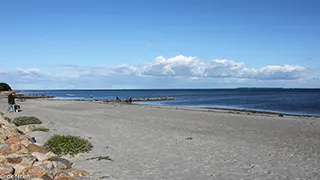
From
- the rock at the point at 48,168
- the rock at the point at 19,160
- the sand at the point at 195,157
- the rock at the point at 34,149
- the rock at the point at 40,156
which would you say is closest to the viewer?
the rock at the point at 48,168

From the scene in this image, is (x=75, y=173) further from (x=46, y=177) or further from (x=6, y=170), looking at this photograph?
(x=6, y=170)

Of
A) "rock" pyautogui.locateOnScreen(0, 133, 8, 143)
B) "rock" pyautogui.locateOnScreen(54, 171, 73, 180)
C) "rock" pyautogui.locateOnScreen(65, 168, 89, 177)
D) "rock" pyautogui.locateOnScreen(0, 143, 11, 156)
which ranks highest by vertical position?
"rock" pyautogui.locateOnScreen(0, 133, 8, 143)

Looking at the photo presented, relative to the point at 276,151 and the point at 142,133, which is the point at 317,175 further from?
the point at 142,133

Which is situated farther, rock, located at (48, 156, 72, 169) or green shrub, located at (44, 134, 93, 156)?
green shrub, located at (44, 134, 93, 156)

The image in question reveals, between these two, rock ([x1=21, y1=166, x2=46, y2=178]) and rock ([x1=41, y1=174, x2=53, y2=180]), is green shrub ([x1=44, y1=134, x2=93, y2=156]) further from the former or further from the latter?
rock ([x1=41, y1=174, x2=53, y2=180])

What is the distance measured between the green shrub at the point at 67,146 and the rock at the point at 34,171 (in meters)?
3.53

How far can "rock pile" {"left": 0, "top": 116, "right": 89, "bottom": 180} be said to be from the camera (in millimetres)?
8383

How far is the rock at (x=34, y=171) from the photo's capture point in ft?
27.6

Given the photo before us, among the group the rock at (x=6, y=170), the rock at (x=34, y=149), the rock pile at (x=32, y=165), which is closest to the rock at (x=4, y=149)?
the rock pile at (x=32, y=165)

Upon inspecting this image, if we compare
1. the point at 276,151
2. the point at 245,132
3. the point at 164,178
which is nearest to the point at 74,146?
the point at 164,178

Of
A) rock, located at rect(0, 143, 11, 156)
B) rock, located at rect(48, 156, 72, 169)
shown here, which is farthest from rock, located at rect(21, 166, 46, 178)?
rock, located at rect(0, 143, 11, 156)

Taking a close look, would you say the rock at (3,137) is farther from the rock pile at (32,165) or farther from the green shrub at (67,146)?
the green shrub at (67,146)

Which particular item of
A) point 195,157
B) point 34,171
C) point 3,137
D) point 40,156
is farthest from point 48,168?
point 195,157

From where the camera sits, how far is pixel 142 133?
18359 mm
